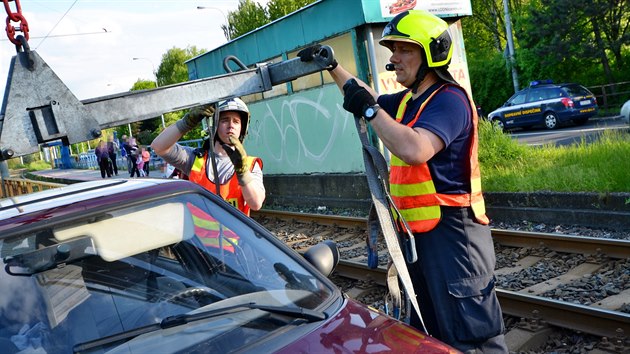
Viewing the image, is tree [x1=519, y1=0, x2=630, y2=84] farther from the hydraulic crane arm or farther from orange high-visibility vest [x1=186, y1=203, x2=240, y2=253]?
orange high-visibility vest [x1=186, y1=203, x2=240, y2=253]

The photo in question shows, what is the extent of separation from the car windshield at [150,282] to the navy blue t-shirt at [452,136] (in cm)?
85

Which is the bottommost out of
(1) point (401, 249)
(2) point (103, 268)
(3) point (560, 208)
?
(3) point (560, 208)


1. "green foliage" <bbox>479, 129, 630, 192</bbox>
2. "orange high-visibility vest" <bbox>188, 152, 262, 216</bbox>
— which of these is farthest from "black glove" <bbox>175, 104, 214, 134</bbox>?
"green foliage" <bbox>479, 129, 630, 192</bbox>

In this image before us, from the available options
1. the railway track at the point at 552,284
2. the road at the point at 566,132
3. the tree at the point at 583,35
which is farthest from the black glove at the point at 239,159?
the tree at the point at 583,35

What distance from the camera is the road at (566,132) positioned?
1955 cm

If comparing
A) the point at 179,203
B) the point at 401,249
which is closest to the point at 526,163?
the point at 401,249

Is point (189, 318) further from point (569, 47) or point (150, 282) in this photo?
point (569, 47)

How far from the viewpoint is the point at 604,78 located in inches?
1180

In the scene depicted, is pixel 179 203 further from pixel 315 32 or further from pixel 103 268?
pixel 315 32

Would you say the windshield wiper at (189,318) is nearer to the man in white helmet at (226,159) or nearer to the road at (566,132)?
the man in white helmet at (226,159)

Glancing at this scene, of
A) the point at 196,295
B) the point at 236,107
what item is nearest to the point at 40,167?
the point at 236,107

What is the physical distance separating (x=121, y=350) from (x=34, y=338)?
0.34 m

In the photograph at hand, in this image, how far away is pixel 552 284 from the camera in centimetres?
620

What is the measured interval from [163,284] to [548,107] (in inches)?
915
